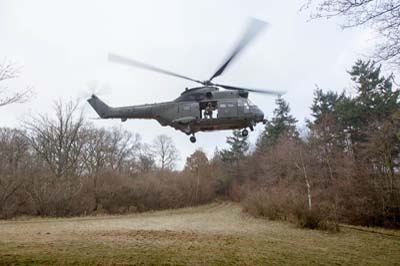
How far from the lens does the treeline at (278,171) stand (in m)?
17.5

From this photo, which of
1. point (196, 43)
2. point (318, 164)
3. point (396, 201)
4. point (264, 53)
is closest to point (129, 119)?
point (196, 43)

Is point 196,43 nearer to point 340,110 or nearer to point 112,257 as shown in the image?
point 112,257

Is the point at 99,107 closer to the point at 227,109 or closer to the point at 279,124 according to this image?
the point at 227,109

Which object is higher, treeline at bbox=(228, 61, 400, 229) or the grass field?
treeline at bbox=(228, 61, 400, 229)

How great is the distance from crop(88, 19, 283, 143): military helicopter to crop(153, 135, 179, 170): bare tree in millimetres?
29215

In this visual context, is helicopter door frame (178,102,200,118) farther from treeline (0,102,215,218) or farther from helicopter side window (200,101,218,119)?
treeline (0,102,215,218)

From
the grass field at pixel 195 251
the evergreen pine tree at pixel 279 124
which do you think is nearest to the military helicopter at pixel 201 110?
the grass field at pixel 195 251

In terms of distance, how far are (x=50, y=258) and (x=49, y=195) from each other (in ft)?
51.2

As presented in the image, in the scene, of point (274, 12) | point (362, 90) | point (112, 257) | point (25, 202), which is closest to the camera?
point (274, 12)

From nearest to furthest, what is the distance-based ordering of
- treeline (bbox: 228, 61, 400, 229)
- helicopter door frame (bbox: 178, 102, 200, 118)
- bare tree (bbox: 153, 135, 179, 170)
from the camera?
helicopter door frame (bbox: 178, 102, 200, 118), treeline (bbox: 228, 61, 400, 229), bare tree (bbox: 153, 135, 179, 170)

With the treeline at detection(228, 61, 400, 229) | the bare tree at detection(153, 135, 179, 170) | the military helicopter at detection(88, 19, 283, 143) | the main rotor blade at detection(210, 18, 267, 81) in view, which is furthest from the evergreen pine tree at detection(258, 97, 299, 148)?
the main rotor blade at detection(210, 18, 267, 81)

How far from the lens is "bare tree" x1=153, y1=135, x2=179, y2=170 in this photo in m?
37.2

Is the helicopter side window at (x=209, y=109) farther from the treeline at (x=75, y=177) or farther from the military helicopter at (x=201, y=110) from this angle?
the treeline at (x=75, y=177)

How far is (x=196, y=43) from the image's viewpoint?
714 centimetres
